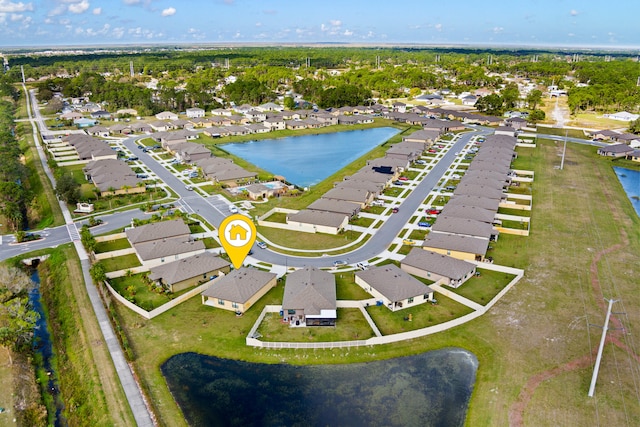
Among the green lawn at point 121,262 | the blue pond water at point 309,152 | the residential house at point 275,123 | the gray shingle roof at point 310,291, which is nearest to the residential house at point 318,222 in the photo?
the gray shingle roof at point 310,291

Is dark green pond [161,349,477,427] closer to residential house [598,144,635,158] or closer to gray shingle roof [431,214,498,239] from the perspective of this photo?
gray shingle roof [431,214,498,239]

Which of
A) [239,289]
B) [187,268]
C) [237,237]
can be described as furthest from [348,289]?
[187,268]

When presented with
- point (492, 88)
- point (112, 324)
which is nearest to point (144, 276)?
point (112, 324)

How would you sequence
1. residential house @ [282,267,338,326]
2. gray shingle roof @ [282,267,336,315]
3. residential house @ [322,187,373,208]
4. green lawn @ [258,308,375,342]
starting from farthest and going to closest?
residential house @ [322,187,373,208], gray shingle roof @ [282,267,336,315], residential house @ [282,267,338,326], green lawn @ [258,308,375,342]

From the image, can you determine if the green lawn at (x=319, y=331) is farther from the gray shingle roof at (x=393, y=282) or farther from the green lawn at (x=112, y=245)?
the green lawn at (x=112, y=245)

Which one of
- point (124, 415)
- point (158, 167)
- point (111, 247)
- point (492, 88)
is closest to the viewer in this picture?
point (124, 415)

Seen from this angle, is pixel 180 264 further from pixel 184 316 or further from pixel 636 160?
pixel 636 160

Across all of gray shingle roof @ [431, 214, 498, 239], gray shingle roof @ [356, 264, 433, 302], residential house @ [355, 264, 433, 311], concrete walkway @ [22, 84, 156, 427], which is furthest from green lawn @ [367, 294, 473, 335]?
concrete walkway @ [22, 84, 156, 427]
